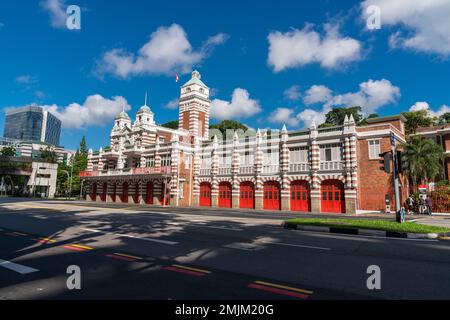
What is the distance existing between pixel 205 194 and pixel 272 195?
10.6m

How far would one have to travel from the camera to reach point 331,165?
98.1ft

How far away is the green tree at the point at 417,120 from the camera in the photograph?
4741 cm

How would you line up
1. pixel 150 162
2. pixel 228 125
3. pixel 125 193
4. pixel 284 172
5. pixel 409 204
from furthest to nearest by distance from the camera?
pixel 228 125 < pixel 125 193 < pixel 150 162 < pixel 284 172 < pixel 409 204

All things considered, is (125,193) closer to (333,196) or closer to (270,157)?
(270,157)

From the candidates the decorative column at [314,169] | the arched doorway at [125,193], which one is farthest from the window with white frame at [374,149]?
the arched doorway at [125,193]

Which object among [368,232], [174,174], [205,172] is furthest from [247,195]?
[368,232]

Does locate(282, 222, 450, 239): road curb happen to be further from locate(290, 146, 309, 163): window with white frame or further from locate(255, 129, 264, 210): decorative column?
locate(255, 129, 264, 210): decorative column

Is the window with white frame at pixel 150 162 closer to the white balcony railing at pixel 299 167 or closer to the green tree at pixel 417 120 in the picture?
the white balcony railing at pixel 299 167
